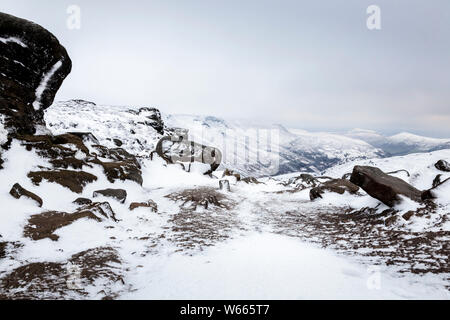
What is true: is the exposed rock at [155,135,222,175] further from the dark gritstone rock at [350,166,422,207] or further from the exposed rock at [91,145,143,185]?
the dark gritstone rock at [350,166,422,207]

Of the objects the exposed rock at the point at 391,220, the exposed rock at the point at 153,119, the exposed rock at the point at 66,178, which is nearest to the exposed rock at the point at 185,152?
the exposed rock at the point at 66,178

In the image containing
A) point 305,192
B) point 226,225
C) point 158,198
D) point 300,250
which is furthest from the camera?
point 305,192

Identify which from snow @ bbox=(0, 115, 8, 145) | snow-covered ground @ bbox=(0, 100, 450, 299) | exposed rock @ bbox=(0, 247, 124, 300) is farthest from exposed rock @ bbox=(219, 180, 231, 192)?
exposed rock @ bbox=(0, 247, 124, 300)

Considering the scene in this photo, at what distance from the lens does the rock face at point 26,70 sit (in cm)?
2127

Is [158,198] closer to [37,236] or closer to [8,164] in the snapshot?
[8,164]

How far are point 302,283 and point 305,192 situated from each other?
26.8 m

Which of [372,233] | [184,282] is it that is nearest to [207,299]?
[184,282]

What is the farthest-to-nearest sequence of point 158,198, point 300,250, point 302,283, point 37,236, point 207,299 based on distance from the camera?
point 158,198 < point 300,250 < point 37,236 < point 302,283 < point 207,299

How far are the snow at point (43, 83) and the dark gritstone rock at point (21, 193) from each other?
15278 mm

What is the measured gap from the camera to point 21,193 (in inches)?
542

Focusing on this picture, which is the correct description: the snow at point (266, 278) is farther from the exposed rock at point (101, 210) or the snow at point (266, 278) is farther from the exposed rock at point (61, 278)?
the exposed rock at point (101, 210)

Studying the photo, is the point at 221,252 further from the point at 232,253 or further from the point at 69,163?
the point at 69,163

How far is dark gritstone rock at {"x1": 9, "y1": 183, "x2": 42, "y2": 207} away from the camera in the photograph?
529 inches
